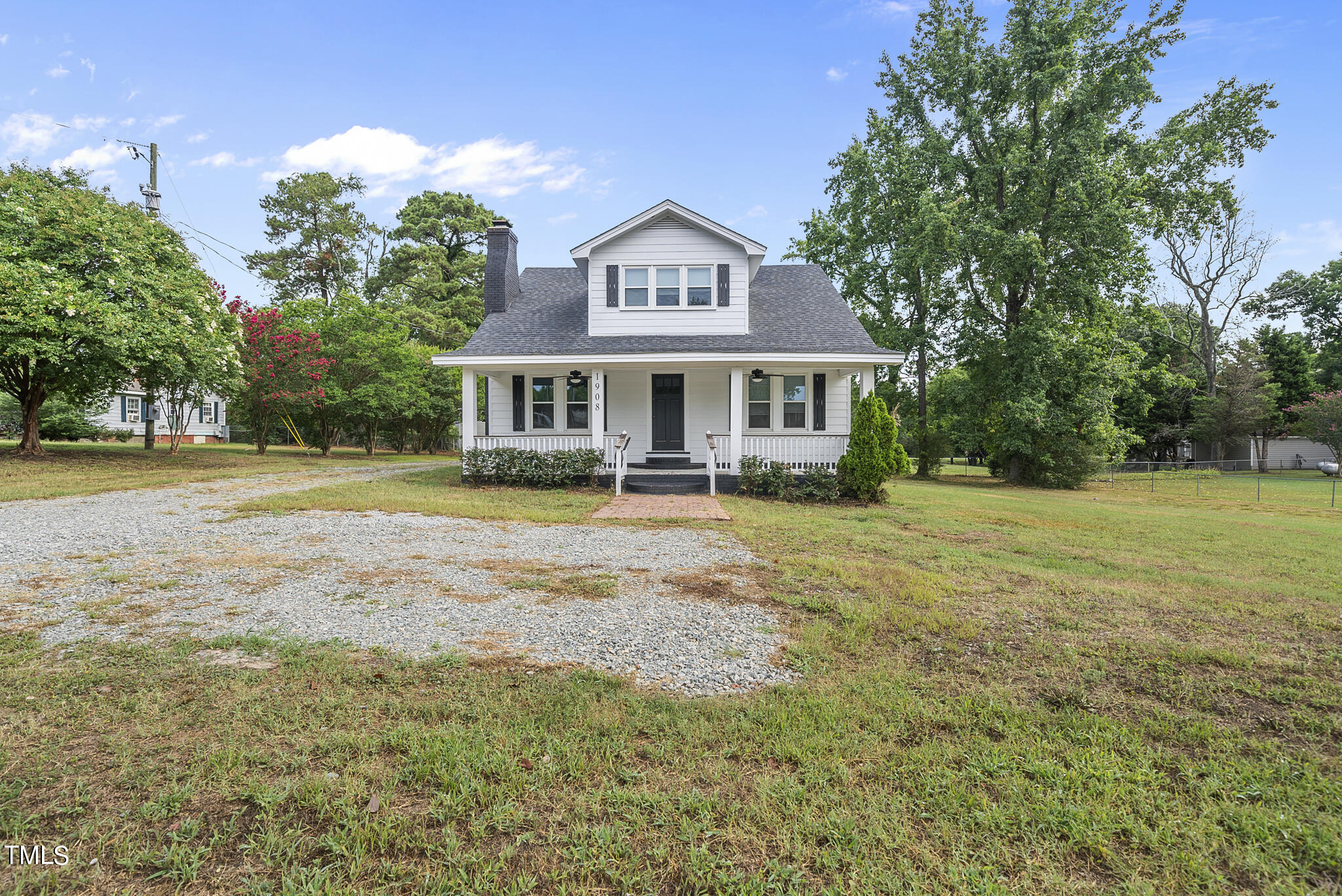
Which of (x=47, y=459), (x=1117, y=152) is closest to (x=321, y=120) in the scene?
(x=47, y=459)

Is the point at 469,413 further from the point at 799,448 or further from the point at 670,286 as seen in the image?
the point at 799,448

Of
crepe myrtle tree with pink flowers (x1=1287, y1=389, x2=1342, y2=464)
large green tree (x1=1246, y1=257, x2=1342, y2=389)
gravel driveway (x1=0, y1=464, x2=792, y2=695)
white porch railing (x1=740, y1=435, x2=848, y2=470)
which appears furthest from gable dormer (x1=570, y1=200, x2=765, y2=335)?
large green tree (x1=1246, y1=257, x2=1342, y2=389)

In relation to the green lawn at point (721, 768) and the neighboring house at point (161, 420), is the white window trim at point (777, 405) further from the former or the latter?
the neighboring house at point (161, 420)

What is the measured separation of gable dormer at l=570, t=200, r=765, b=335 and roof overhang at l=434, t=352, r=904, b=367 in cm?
143

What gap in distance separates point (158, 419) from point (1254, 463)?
61389 mm

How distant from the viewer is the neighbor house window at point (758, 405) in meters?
14.5

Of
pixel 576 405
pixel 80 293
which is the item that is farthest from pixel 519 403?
pixel 80 293

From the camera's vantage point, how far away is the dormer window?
45.7 ft

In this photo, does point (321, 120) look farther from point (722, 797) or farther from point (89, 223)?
point (722, 797)

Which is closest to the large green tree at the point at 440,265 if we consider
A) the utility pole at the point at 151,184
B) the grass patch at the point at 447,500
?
the utility pole at the point at 151,184

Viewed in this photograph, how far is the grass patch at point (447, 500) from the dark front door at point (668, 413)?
9.13 ft

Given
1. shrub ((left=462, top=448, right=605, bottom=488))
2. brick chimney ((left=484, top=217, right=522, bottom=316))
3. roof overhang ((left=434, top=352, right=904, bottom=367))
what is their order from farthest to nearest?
brick chimney ((left=484, top=217, right=522, bottom=316)), shrub ((left=462, top=448, right=605, bottom=488)), roof overhang ((left=434, top=352, right=904, bottom=367))

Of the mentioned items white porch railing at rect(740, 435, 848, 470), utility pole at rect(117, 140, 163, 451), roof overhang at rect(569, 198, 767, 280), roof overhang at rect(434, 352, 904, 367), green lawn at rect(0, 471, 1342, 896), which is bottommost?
green lawn at rect(0, 471, 1342, 896)

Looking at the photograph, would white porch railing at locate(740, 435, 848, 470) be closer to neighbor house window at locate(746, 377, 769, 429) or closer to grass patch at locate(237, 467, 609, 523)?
neighbor house window at locate(746, 377, 769, 429)
